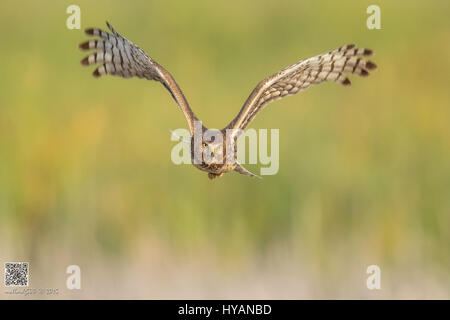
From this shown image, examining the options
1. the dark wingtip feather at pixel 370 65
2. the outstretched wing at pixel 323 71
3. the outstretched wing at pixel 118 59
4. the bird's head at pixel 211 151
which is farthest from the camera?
the dark wingtip feather at pixel 370 65

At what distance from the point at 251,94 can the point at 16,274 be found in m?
3.04

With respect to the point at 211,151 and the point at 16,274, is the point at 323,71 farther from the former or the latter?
the point at 16,274

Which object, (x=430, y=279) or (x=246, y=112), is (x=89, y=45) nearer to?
(x=246, y=112)

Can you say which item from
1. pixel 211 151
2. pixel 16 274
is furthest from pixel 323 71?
pixel 16 274

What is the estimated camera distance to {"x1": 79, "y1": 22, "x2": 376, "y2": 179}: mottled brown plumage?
689cm

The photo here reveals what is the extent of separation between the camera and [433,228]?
30.3ft

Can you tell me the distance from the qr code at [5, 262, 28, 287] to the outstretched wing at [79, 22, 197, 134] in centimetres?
205

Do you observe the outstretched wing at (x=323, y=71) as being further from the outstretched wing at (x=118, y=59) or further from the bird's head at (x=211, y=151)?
the outstretched wing at (x=118, y=59)

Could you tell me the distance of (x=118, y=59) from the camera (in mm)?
7867

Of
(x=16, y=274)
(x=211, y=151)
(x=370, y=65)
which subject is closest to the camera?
(x=211, y=151)

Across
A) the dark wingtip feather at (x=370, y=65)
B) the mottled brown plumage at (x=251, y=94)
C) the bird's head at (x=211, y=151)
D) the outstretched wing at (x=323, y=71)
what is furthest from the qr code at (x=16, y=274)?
the dark wingtip feather at (x=370, y=65)

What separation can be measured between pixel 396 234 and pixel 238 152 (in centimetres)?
274

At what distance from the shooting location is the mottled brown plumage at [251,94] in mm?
6887

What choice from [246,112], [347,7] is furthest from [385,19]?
[246,112]
